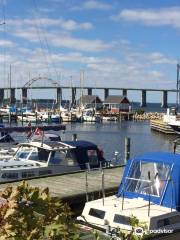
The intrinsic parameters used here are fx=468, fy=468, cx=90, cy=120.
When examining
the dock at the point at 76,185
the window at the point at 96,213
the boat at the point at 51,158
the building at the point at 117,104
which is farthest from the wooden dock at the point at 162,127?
the window at the point at 96,213

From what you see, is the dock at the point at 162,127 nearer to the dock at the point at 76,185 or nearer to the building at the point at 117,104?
the building at the point at 117,104

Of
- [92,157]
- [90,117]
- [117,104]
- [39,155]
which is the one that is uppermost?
[117,104]

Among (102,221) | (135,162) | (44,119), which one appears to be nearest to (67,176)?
(135,162)

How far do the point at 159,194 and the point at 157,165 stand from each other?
0.88 meters

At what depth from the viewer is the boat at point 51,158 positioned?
858 inches

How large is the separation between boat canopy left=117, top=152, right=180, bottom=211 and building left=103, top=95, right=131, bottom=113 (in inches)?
→ 5143

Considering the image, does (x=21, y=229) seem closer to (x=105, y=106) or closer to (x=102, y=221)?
(x=102, y=221)

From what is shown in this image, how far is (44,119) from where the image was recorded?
115 m

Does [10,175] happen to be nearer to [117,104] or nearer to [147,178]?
[147,178]

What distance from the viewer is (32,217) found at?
4.64m

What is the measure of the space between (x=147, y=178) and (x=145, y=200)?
646 millimetres

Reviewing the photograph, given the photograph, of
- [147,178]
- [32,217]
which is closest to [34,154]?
[147,178]

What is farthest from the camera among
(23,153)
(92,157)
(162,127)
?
(162,127)

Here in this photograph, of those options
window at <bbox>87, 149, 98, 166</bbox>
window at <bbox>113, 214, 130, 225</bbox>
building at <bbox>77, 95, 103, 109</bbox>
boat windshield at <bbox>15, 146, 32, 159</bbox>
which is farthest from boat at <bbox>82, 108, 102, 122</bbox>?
window at <bbox>113, 214, 130, 225</bbox>
